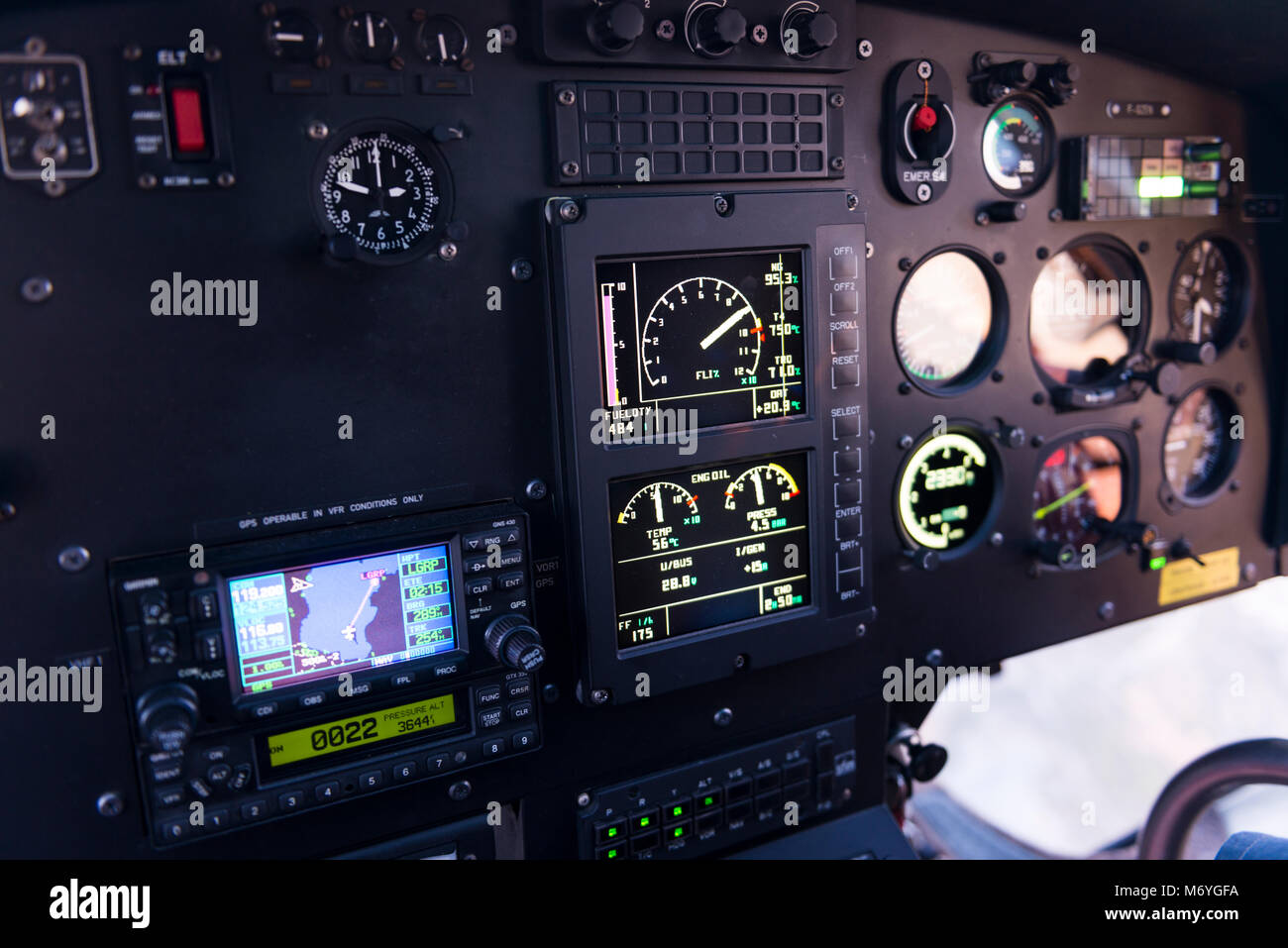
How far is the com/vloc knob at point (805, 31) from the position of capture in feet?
6.40

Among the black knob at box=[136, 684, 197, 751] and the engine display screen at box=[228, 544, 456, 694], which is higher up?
the engine display screen at box=[228, 544, 456, 694]

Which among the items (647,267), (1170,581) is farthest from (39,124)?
(1170,581)

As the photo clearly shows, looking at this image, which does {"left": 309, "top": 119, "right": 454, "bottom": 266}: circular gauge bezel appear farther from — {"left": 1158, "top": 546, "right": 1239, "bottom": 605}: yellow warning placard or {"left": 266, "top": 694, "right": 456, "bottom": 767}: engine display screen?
{"left": 1158, "top": 546, "right": 1239, "bottom": 605}: yellow warning placard

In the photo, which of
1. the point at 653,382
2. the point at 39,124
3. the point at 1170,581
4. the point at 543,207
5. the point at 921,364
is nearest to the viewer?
the point at 39,124

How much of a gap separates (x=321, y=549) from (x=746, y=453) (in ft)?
2.82

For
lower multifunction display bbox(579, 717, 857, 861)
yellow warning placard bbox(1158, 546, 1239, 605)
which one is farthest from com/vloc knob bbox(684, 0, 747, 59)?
yellow warning placard bbox(1158, 546, 1239, 605)

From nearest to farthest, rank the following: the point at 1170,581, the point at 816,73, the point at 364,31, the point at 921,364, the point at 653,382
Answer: the point at 364,31
the point at 653,382
the point at 816,73
the point at 921,364
the point at 1170,581

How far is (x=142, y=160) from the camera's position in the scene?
1.55 metres

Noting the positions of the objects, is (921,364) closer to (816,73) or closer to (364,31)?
(816,73)

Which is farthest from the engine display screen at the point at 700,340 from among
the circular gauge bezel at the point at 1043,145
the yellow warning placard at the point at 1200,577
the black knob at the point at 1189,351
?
the yellow warning placard at the point at 1200,577

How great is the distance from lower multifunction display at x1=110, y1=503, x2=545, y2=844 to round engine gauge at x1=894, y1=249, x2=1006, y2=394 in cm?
114

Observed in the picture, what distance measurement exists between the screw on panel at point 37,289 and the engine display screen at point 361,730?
81cm

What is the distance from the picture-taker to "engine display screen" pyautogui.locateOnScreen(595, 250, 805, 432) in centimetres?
190

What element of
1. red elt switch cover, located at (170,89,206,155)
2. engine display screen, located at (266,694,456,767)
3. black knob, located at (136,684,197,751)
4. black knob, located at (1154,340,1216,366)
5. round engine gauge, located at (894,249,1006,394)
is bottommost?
engine display screen, located at (266,694,456,767)
